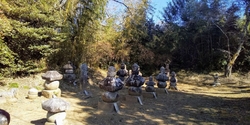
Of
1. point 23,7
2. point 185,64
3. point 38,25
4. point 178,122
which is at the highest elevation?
point 23,7

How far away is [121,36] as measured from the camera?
34.4 ft

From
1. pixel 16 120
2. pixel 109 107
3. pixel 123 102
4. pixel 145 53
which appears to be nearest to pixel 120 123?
pixel 109 107

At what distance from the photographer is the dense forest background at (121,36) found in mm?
5531

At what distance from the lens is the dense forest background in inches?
218

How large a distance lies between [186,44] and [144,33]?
2.99 metres

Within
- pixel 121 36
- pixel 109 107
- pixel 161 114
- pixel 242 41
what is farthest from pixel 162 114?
pixel 242 41

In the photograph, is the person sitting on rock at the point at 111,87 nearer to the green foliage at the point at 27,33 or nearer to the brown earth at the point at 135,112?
the brown earth at the point at 135,112

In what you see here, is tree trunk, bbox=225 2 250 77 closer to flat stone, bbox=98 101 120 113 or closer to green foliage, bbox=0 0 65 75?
flat stone, bbox=98 101 120 113

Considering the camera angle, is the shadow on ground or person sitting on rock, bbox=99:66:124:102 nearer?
the shadow on ground

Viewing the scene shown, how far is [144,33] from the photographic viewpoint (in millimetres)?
11719

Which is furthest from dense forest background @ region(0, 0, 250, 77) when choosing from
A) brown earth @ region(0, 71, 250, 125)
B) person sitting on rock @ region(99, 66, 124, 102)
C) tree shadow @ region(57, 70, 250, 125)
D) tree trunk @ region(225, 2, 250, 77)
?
person sitting on rock @ region(99, 66, 124, 102)

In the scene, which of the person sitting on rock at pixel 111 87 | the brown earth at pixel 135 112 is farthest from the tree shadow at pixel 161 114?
the person sitting on rock at pixel 111 87

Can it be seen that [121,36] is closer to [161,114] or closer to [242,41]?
[242,41]

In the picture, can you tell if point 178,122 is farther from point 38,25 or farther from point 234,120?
point 38,25
